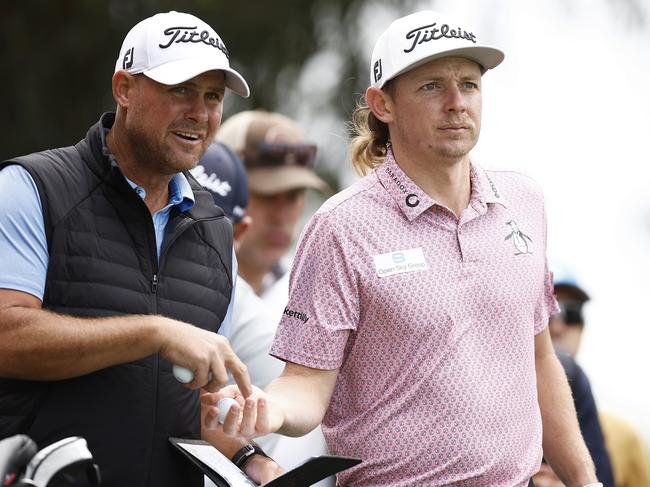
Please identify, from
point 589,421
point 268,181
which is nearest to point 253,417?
point 589,421

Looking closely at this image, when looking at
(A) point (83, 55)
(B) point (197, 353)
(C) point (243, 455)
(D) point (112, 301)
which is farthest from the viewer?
(A) point (83, 55)

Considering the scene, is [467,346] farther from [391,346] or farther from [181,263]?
[181,263]

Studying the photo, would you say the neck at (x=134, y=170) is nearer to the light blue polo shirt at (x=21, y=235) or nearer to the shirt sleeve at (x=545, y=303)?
the light blue polo shirt at (x=21, y=235)

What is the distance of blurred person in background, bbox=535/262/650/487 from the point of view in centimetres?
604

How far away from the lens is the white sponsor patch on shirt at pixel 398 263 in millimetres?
4219

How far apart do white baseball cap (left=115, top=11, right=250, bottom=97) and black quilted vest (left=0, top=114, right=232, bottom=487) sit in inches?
10.3

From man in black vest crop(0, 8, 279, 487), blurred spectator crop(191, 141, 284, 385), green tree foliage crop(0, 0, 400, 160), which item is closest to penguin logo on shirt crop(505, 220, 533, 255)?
man in black vest crop(0, 8, 279, 487)

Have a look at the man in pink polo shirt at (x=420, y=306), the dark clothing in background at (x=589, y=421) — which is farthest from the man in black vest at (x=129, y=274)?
the dark clothing in background at (x=589, y=421)

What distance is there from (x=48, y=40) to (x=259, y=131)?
6490 mm

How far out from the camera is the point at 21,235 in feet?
12.9

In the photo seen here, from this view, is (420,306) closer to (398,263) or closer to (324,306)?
(398,263)

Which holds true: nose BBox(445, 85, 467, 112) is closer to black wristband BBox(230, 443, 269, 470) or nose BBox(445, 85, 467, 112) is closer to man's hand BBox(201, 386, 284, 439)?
man's hand BBox(201, 386, 284, 439)

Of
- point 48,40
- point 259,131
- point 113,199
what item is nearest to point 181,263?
point 113,199

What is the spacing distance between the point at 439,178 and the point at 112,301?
3.80 feet
